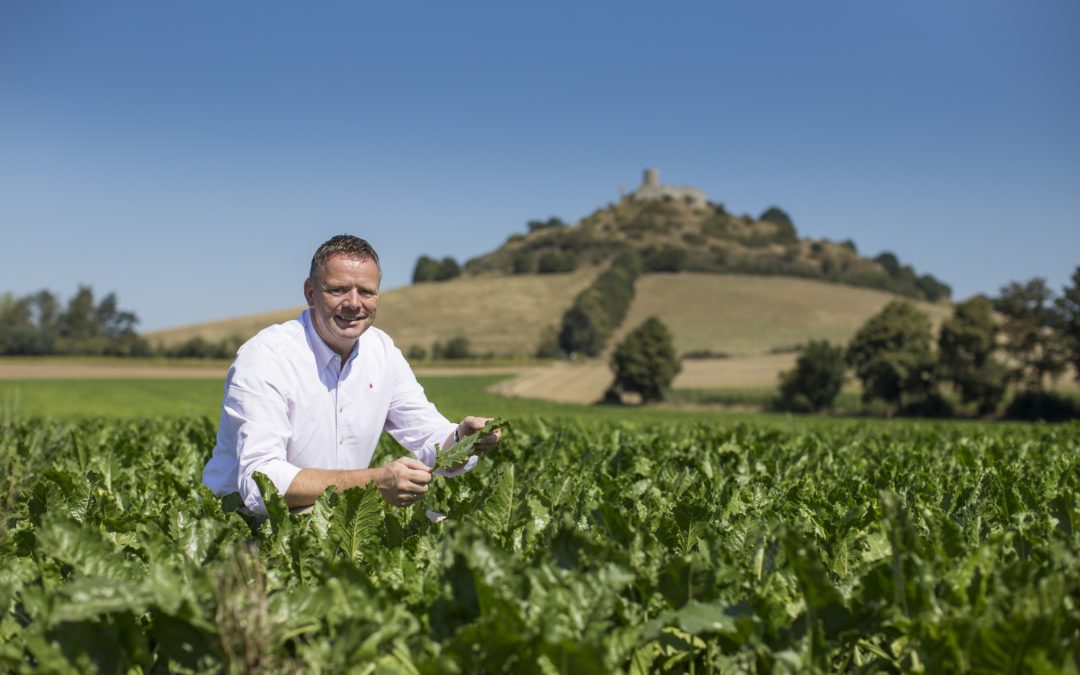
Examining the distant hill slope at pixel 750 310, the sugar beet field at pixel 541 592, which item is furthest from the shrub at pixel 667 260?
the sugar beet field at pixel 541 592

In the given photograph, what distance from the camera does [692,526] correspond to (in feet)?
9.35

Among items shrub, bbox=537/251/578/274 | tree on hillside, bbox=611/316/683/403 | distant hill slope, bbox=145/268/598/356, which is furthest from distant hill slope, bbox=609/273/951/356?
tree on hillside, bbox=611/316/683/403

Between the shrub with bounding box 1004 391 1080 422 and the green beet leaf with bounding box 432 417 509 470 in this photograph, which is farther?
the shrub with bounding box 1004 391 1080 422

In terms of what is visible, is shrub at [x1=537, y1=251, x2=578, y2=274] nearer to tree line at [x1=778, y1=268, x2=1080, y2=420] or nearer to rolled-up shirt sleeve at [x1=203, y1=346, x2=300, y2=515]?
tree line at [x1=778, y1=268, x2=1080, y2=420]

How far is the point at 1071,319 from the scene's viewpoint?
55.8 metres

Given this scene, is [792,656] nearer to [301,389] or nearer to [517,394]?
[301,389]

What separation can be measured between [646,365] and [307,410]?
65.1 meters

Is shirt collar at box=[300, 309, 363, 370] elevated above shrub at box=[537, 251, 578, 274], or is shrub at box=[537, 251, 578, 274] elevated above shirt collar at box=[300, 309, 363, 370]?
shrub at box=[537, 251, 578, 274]

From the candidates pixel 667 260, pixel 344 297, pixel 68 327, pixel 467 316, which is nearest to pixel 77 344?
pixel 68 327

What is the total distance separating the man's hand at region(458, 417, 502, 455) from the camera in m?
3.91

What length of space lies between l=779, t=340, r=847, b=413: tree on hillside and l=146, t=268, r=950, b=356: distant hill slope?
2490cm

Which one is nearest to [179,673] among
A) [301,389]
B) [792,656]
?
[792,656]

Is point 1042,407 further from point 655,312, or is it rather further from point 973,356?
point 655,312

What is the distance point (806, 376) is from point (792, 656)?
212 ft
